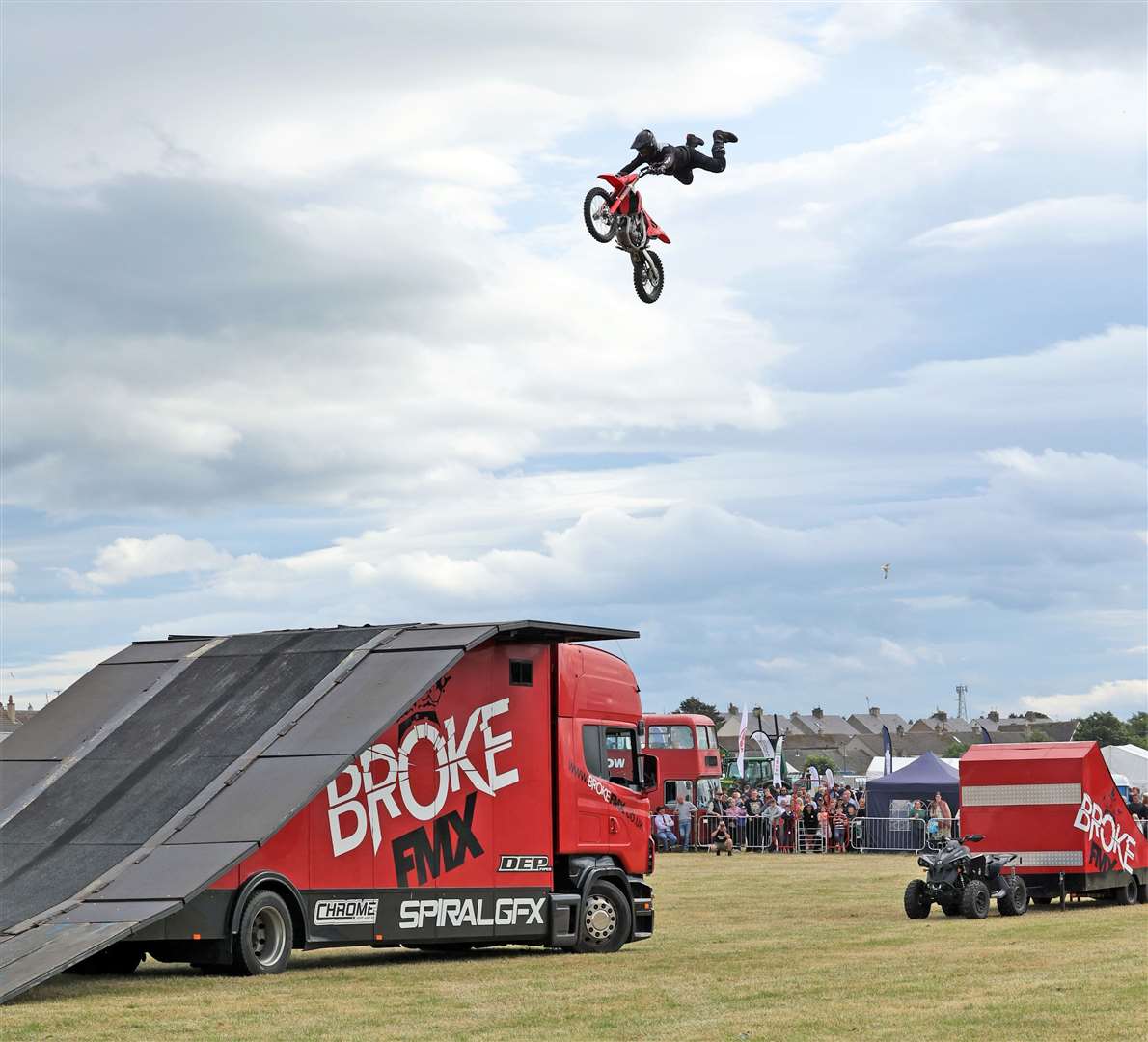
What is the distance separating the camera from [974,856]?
25.1 meters

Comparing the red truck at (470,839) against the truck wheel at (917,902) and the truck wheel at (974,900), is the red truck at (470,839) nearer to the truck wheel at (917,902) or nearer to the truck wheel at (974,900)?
the truck wheel at (917,902)

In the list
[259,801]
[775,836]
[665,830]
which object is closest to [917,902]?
[259,801]

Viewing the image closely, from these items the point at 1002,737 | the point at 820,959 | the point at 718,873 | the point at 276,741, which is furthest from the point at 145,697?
the point at 1002,737

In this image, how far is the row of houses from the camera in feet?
490

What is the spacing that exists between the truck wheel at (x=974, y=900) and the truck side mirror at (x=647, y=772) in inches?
238

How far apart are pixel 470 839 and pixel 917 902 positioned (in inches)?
345

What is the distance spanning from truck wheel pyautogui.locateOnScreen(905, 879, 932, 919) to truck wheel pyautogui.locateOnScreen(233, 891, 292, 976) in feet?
36.3

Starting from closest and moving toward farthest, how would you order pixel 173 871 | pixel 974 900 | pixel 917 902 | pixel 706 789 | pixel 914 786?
pixel 173 871
pixel 974 900
pixel 917 902
pixel 914 786
pixel 706 789

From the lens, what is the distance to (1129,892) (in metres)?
27.9

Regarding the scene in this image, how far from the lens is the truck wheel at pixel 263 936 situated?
623 inches

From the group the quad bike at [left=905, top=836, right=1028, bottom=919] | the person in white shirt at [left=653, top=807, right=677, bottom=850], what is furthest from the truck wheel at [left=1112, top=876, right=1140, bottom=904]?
the person in white shirt at [left=653, top=807, right=677, bottom=850]

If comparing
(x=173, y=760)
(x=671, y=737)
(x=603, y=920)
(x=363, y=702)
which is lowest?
(x=603, y=920)

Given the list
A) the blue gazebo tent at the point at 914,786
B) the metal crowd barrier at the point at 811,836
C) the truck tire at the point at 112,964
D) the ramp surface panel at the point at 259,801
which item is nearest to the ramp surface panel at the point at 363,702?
the ramp surface panel at the point at 259,801

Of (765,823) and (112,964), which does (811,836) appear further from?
(112,964)
